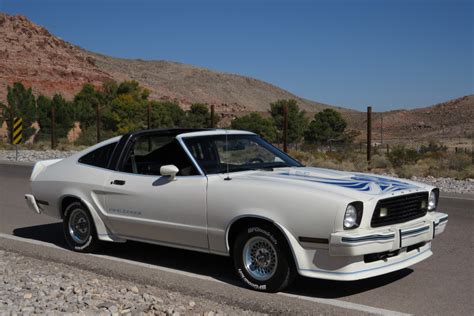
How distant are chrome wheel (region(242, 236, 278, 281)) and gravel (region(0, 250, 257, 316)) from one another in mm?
537

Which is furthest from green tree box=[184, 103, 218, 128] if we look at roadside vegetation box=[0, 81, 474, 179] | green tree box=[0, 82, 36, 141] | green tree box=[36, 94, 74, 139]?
green tree box=[0, 82, 36, 141]

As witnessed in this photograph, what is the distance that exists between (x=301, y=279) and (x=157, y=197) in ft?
5.59

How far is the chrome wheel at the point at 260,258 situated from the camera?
578cm

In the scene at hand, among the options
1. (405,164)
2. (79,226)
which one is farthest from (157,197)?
(405,164)

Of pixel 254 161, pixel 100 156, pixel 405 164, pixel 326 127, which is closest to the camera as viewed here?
pixel 254 161

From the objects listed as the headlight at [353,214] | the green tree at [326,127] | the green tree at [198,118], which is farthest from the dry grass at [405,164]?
the green tree at [198,118]

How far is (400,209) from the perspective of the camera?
227 inches

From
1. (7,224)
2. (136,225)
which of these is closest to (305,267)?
(136,225)

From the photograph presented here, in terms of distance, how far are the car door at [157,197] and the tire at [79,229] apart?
0.41m

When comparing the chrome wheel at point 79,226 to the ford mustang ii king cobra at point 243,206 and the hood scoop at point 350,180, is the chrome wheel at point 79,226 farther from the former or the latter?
the hood scoop at point 350,180

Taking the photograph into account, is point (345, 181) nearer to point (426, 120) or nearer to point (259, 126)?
point (259, 126)

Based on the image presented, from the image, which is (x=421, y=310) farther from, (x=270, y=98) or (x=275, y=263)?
(x=270, y=98)

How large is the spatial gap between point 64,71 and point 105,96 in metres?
22.2

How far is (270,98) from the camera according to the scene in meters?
148
